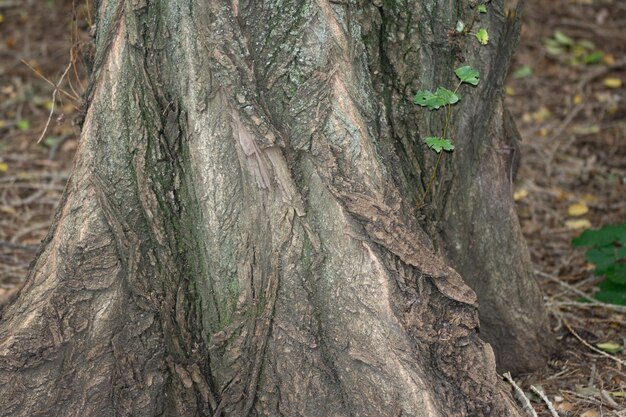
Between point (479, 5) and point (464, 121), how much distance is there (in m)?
0.35

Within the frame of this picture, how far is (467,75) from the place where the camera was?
7.88 feet

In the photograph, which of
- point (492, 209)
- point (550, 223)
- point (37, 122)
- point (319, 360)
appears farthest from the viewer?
point (37, 122)

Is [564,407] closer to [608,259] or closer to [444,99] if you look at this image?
[608,259]

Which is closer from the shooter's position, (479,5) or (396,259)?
(396,259)

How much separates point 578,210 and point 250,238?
267cm

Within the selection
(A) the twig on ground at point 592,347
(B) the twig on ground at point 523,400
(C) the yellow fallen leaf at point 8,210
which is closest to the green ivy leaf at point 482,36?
(B) the twig on ground at point 523,400

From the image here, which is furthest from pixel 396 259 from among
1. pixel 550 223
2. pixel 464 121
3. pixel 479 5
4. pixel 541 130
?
pixel 541 130

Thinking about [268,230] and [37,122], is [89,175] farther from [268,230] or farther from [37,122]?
[37,122]

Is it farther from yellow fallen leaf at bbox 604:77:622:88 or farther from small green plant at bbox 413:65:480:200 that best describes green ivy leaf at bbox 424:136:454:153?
yellow fallen leaf at bbox 604:77:622:88

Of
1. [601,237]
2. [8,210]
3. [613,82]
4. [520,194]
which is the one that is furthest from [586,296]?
[8,210]

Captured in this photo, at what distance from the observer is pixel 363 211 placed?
219 centimetres

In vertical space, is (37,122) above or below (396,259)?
above

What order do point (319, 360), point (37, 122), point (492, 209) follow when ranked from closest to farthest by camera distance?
point (319, 360)
point (492, 209)
point (37, 122)

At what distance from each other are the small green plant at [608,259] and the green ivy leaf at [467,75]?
131 cm
